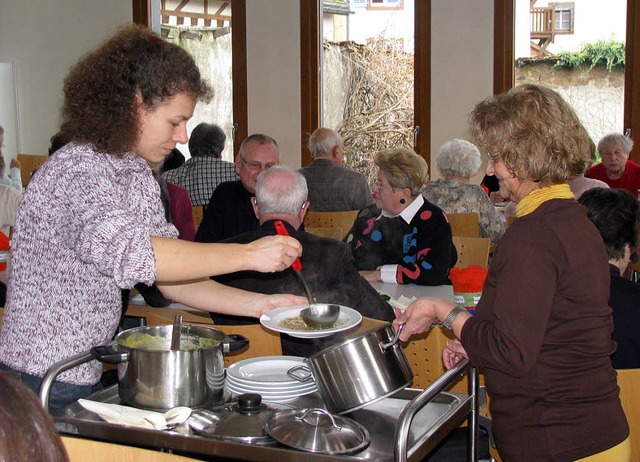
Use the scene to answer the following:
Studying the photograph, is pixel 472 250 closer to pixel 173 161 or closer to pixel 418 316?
pixel 418 316

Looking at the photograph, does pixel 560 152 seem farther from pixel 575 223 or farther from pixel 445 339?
pixel 445 339

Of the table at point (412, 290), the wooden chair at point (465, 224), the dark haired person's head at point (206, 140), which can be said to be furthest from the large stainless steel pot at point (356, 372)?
the dark haired person's head at point (206, 140)

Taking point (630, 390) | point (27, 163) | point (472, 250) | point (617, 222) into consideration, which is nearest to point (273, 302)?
point (630, 390)

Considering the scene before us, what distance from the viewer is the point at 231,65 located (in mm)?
8328

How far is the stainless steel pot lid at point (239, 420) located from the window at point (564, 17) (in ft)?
20.1

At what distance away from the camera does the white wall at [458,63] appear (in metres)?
7.06

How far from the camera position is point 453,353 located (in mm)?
2066

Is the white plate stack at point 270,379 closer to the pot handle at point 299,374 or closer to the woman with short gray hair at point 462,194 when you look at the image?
the pot handle at point 299,374

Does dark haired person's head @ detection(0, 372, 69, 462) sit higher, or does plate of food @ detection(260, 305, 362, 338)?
dark haired person's head @ detection(0, 372, 69, 462)

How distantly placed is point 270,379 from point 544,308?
2.46 ft

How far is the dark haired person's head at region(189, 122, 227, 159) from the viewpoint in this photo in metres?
5.68

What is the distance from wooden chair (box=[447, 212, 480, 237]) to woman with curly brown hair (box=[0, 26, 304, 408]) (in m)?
3.08

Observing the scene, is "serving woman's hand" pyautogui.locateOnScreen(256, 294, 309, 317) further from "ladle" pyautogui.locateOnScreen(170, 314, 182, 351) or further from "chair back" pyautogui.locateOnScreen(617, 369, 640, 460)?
"chair back" pyautogui.locateOnScreen(617, 369, 640, 460)

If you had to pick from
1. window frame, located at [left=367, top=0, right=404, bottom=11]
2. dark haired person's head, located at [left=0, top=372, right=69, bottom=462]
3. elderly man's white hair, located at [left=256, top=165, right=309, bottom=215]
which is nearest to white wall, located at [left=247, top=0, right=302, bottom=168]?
window frame, located at [left=367, top=0, right=404, bottom=11]
